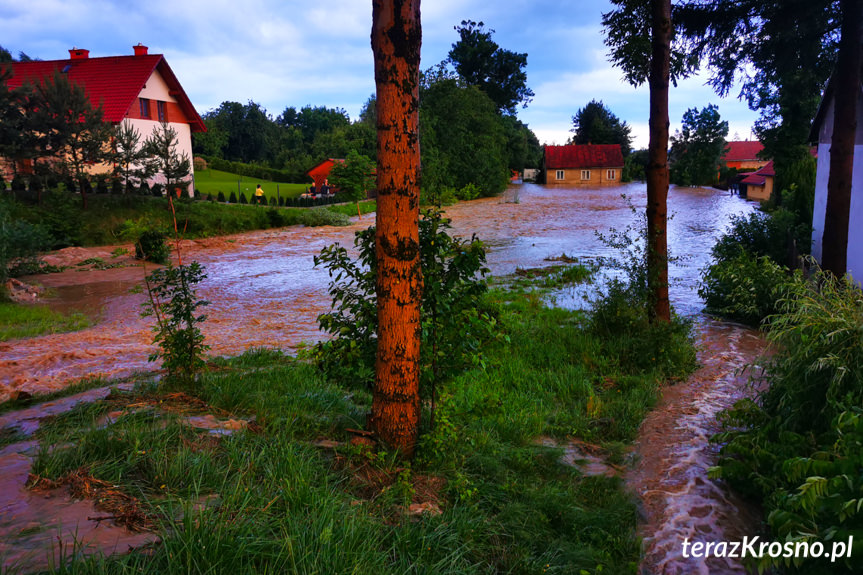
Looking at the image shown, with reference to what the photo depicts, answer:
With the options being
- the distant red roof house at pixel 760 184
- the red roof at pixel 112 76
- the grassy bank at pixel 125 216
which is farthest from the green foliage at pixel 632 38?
the distant red roof house at pixel 760 184

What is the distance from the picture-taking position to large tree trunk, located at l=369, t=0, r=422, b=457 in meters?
3.77

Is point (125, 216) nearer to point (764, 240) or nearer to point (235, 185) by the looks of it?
point (764, 240)

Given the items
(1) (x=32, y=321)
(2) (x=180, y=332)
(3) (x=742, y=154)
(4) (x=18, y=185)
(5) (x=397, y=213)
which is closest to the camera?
(5) (x=397, y=213)

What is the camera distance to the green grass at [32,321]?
1108 cm

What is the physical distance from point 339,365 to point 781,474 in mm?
3536

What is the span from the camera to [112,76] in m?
34.2

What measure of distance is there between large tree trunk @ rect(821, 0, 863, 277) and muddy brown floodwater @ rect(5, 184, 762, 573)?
231cm

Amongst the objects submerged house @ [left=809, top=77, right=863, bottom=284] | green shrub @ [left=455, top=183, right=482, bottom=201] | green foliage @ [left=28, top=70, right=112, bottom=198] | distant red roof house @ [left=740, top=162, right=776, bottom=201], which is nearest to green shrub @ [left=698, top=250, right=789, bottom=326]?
submerged house @ [left=809, top=77, right=863, bottom=284]

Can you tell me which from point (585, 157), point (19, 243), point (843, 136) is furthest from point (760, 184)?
point (19, 243)

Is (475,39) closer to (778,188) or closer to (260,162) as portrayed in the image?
(260,162)

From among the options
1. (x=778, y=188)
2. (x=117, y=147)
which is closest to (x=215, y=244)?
(x=117, y=147)

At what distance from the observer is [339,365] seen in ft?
15.2

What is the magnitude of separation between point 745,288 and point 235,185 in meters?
49.5

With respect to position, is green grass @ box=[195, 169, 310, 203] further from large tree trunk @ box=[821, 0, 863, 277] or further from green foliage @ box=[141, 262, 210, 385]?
green foliage @ box=[141, 262, 210, 385]
